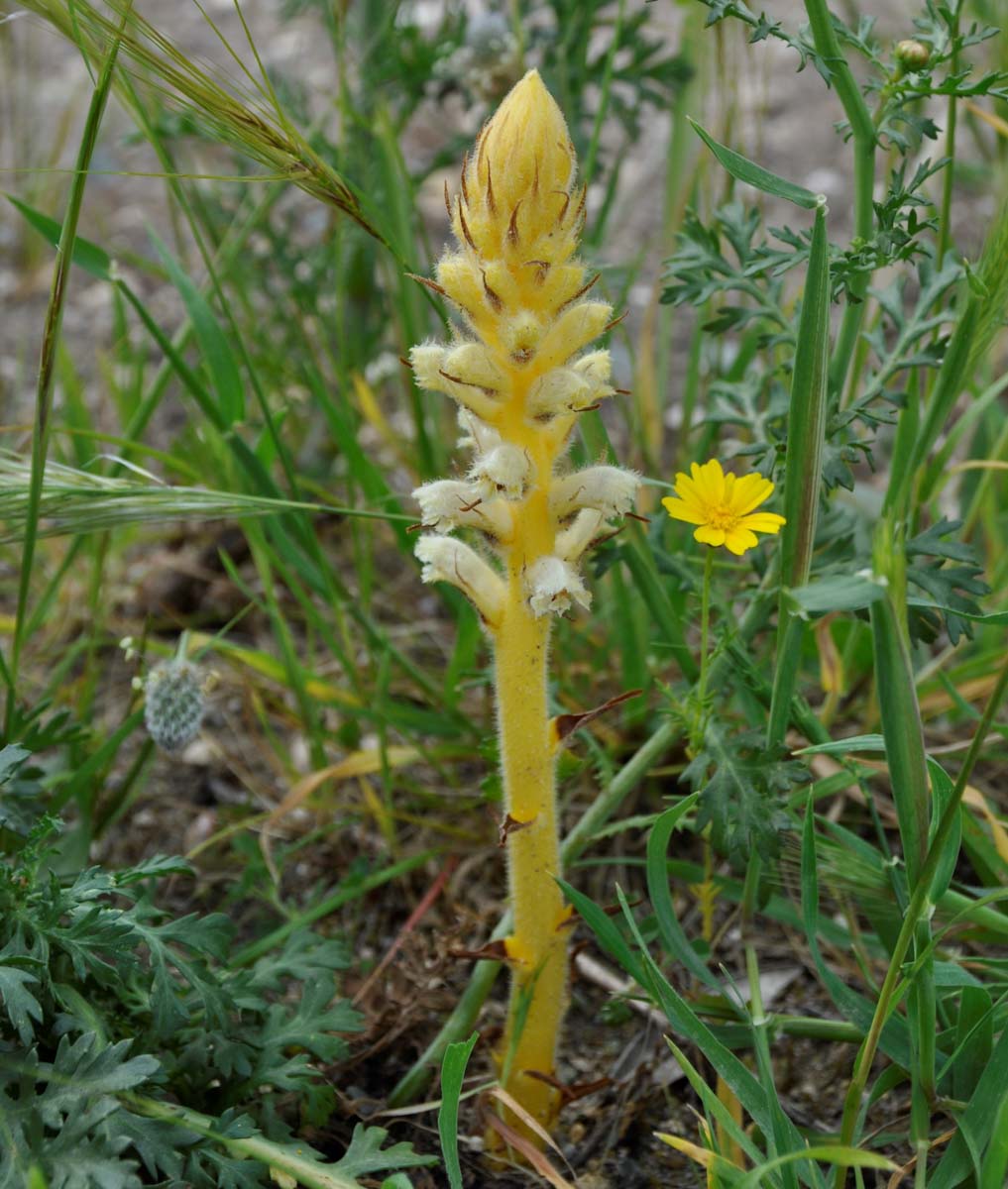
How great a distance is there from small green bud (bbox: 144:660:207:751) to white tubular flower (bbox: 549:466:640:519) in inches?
25.5

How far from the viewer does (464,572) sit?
4.25ft

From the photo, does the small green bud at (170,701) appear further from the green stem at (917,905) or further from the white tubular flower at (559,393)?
the green stem at (917,905)

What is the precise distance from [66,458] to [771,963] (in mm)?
1560

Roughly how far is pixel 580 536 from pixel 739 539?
0.54 ft

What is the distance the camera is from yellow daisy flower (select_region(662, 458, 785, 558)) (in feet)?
4.34

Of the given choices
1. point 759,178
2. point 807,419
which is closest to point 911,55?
point 759,178

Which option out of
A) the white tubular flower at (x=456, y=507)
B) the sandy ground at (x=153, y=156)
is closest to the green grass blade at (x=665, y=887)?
the white tubular flower at (x=456, y=507)

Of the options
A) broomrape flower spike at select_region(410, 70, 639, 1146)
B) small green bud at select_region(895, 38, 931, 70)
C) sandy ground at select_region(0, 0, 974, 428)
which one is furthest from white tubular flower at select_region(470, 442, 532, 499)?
sandy ground at select_region(0, 0, 974, 428)

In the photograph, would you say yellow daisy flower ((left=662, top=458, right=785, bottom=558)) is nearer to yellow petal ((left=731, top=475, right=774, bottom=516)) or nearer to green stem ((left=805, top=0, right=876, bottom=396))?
yellow petal ((left=731, top=475, right=774, bottom=516))

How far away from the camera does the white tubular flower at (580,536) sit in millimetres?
1321

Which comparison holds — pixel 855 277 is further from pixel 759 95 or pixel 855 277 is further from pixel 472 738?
pixel 759 95

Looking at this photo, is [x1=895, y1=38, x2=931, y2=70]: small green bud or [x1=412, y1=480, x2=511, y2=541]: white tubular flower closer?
[x1=412, y1=480, x2=511, y2=541]: white tubular flower

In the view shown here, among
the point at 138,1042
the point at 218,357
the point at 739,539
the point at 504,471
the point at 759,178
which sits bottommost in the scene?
the point at 138,1042

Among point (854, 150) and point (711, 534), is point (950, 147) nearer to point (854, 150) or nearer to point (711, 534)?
point (854, 150)
